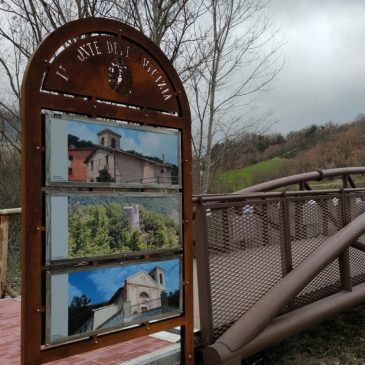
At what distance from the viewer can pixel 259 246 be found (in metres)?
4.36

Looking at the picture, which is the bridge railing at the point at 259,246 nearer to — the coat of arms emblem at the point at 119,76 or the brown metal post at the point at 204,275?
the brown metal post at the point at 204,275

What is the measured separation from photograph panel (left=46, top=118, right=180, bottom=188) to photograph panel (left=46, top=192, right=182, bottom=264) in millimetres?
106

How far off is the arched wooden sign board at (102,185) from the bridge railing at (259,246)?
0.38m

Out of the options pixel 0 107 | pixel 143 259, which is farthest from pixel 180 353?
pixel 0 107

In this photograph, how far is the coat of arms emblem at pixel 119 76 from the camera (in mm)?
3100

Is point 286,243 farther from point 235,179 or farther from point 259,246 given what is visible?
point 235,179

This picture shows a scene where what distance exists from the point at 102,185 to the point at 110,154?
0.21 m

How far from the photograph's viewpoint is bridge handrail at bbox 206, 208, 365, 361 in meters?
3.75

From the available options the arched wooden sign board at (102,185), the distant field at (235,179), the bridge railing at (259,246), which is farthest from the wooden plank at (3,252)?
the distant field at (235,179)

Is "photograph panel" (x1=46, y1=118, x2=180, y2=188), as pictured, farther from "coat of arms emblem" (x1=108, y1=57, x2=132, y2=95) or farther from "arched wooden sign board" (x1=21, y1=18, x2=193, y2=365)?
"coat of arms emblem" (x1=108, y1=57, x2=132, y2=95)

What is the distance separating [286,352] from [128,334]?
269 cm

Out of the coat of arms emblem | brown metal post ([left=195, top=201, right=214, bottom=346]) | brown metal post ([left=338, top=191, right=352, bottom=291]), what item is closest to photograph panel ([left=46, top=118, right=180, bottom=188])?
the coat of arms emblem

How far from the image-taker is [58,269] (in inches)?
110

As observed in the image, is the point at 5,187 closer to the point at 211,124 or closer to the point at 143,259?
the point at 211,124
